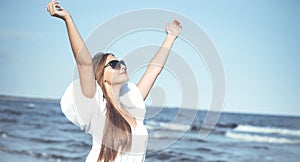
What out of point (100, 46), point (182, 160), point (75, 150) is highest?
point (100, 46)

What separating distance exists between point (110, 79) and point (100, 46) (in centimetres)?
19

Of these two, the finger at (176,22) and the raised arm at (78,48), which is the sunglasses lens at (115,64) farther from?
the finger at (176,22)

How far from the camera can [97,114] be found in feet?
8.31

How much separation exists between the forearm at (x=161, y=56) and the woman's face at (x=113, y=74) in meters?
0.36

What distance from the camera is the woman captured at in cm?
238

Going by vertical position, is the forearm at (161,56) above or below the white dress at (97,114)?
above

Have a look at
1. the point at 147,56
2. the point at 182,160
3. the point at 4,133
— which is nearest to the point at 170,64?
the point at 147,56

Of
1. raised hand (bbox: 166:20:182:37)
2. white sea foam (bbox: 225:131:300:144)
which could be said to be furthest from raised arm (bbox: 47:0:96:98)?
white sea foam (bbox: 225:131:300:144)

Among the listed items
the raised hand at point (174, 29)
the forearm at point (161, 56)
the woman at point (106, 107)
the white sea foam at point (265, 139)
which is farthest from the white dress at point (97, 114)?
the white sea foam at point (265, 139)

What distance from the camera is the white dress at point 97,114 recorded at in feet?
8.05

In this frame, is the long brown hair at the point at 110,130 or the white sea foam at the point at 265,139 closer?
the long brown hair at the point at 110,130

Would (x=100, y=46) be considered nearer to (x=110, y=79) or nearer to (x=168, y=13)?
(x=110, y=79)

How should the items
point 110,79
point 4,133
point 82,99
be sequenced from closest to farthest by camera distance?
point 82,99 → point 110,79 → point 4,133

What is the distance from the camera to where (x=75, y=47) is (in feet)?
7.43
